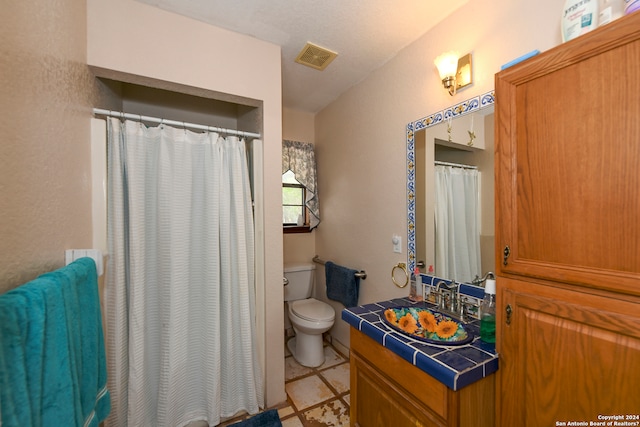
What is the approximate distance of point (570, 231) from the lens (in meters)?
0.72

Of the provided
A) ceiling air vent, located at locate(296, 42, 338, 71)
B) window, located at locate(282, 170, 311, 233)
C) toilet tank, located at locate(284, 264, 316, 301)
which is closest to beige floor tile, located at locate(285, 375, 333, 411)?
toilet tank, located at locate(284, 264, 316, 301)

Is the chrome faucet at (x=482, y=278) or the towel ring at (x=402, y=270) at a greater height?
the chrome faucet at (x=482, y=278)

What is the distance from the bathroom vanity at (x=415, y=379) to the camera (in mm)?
852

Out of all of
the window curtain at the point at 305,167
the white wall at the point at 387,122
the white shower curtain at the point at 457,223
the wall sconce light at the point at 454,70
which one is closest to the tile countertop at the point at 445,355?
the white shower curtain at the point at 457,223

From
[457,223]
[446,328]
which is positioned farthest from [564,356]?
[457,223]

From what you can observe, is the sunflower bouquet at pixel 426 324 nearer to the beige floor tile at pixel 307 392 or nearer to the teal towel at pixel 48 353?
the beige floor tile at pixel 307 392

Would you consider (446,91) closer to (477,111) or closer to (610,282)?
(477,111)

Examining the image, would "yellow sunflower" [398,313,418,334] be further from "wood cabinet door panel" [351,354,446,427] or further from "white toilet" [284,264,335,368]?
"white toilet" [284,264,335,368]

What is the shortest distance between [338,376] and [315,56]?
2.49 meters

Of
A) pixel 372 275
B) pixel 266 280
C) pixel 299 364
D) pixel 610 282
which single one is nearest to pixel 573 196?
pixel 610 282

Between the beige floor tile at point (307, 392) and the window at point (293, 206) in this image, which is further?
the window at point (293, 206)

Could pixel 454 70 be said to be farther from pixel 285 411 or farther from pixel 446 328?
pixel 285 411

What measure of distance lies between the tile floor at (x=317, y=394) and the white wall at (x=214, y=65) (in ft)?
0.45

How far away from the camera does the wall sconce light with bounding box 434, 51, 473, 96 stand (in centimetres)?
129
